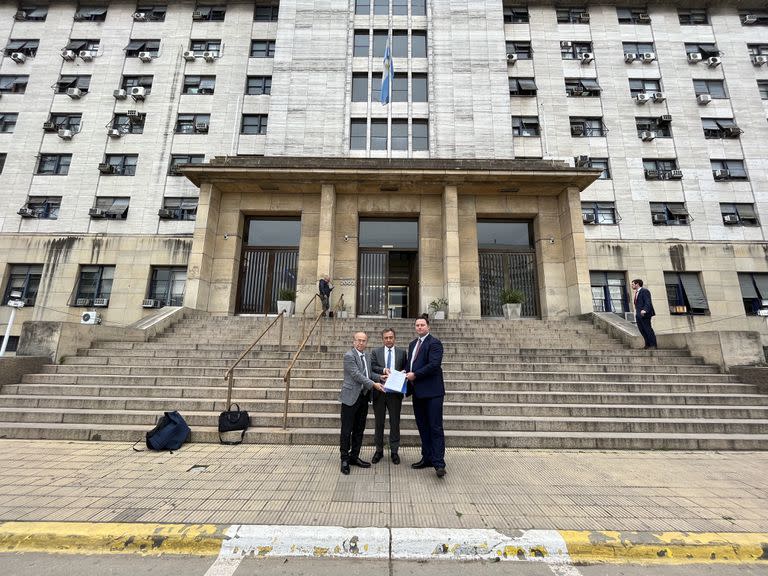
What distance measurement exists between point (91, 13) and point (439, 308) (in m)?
31.0

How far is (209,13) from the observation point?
24047 millimetres

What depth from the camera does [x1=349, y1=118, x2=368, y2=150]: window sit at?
1987 cm

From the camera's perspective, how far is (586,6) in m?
23.9

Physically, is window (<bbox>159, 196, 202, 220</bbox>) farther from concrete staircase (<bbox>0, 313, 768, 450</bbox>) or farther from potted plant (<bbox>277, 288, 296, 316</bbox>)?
concrete staircase (<bbox>0, 313, 768, 450</bbox>)

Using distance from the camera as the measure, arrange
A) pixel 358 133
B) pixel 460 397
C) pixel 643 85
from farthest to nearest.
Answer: pixel 643 85 → pixel 358 133 → pixel 460 397

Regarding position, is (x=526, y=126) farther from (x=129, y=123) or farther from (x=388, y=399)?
(x=129, y=123)

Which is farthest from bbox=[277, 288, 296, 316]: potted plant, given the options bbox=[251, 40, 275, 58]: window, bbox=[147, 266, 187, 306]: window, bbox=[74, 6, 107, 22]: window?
bbox=[74, 6, 107, 22]: window

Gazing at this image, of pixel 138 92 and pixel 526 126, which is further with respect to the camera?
pixel 526 126

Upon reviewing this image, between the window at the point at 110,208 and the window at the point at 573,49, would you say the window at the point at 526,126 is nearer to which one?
the window at the point at 573,49

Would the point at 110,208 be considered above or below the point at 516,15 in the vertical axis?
below

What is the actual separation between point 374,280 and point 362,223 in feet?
9.08

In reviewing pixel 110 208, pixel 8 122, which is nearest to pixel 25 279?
pixel 110 208

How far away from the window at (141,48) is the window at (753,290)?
38.2m

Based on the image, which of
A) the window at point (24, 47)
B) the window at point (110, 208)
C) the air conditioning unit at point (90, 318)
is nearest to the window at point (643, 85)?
the window at point (110, 208)
